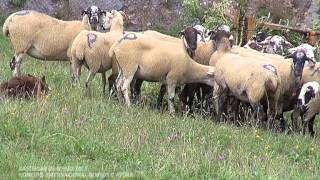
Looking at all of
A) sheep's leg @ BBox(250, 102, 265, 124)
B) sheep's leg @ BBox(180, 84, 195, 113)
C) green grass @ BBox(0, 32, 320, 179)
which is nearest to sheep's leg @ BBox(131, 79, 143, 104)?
sheep's leg @ BBox(180, 84, 195, 113)

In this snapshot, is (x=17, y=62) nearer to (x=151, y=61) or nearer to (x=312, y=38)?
(x=151, y=61)

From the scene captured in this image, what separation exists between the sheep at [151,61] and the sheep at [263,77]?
2.18ft

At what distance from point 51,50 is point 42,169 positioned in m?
6.75

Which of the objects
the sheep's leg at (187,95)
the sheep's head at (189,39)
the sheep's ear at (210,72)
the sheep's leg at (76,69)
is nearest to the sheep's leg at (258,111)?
the sheep's ear at (210,72)

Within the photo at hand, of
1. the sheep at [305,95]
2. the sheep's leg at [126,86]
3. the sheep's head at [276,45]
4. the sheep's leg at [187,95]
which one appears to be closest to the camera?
the sheep at [305,95]

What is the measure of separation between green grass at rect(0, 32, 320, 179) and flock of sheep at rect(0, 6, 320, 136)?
70 centimetres

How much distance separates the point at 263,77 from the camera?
415 inches

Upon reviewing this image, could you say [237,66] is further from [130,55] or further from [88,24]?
[88,24]

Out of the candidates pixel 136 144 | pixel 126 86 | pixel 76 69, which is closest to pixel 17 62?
pixel 76 69

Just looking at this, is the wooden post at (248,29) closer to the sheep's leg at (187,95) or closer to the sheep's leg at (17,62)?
the sheep's leg at (187,95)

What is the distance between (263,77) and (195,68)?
5.17 feet

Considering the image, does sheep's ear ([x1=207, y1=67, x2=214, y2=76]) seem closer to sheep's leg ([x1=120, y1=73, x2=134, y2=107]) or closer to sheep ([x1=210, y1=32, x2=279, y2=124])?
sheep ([x1=210, y1=32, x2=279, y2=124])

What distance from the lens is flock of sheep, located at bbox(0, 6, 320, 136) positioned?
1085cm

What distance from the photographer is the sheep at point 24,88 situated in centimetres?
1052
